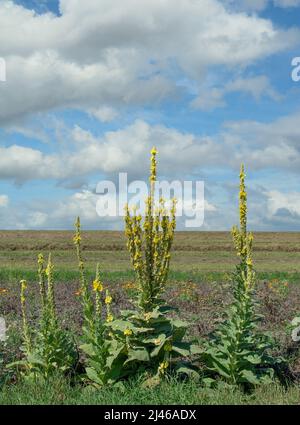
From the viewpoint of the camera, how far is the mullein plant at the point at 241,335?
805 centimetres

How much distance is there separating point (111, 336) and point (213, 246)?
173ft

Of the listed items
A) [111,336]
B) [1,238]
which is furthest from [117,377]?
[1,238]

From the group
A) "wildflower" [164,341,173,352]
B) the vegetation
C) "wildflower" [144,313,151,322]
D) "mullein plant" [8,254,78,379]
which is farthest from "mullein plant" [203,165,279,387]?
"mullein plant" [8,254,78,379]

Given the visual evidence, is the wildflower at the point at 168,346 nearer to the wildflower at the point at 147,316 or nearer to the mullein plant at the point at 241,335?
the wildflower at the point at 147,316

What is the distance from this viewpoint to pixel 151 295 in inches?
322

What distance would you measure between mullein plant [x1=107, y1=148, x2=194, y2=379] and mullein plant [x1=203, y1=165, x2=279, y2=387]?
52 centimetres

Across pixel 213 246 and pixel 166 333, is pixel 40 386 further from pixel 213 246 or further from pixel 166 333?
pixel 213 246

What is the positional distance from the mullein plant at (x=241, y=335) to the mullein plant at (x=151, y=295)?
516 mm

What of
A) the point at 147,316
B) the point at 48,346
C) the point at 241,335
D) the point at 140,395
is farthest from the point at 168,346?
the point at 48,346

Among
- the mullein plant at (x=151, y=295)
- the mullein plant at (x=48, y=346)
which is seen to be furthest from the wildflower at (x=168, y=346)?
the mullein plant at (x=48, y=346)

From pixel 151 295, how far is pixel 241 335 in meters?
1.33

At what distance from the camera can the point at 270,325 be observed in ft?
41.7

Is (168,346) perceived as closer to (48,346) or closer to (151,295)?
(151,295)

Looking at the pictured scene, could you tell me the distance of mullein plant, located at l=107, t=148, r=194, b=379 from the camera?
802 cm
